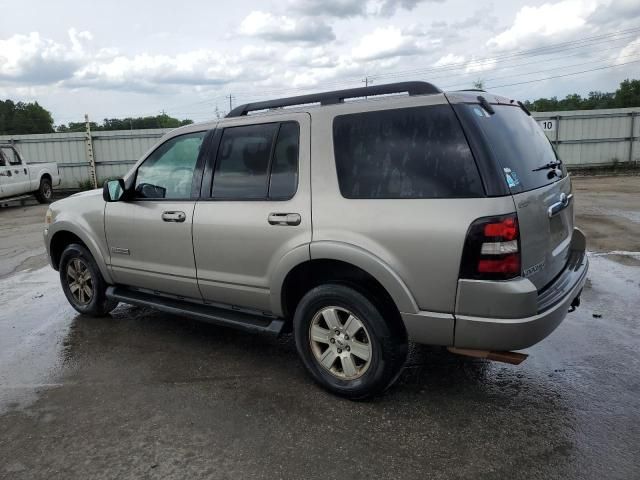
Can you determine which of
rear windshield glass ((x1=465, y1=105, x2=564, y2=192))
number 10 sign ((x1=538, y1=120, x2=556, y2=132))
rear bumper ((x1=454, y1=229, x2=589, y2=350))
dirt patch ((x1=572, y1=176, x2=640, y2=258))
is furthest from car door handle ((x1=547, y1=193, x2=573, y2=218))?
number 10 sign ((x1=538, y1=120, x2=556, y2=132))

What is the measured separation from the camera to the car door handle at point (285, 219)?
138 inches

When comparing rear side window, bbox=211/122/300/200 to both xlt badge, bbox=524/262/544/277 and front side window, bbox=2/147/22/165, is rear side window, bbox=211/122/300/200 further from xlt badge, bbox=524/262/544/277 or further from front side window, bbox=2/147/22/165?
front side window, bbox=2/147/22/165

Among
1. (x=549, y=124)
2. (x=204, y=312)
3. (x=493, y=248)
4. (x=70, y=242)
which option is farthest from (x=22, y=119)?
(x=493, y=248)

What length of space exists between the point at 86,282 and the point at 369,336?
332 cm

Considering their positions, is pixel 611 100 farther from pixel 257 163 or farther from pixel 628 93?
pixel 257 163

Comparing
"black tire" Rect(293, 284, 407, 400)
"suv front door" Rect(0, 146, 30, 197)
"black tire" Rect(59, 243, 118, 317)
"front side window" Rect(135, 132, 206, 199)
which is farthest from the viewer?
"suv front door" Rect(0, 146, 30, 197)

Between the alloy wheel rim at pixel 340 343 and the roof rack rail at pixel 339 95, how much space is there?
4.62ft

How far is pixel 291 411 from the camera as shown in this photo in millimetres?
3391

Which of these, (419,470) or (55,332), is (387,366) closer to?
(419,470)

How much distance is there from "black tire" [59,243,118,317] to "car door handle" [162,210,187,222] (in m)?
1.28

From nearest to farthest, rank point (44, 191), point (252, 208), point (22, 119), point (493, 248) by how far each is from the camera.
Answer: point (493, 248), point (252, 208), point (44, 191), point (22, 119)

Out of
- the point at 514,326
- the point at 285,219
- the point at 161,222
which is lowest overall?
the point at 514,326

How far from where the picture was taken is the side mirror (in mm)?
4539

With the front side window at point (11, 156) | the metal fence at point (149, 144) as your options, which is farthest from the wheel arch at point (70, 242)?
the metal fence at point (149, 144)
